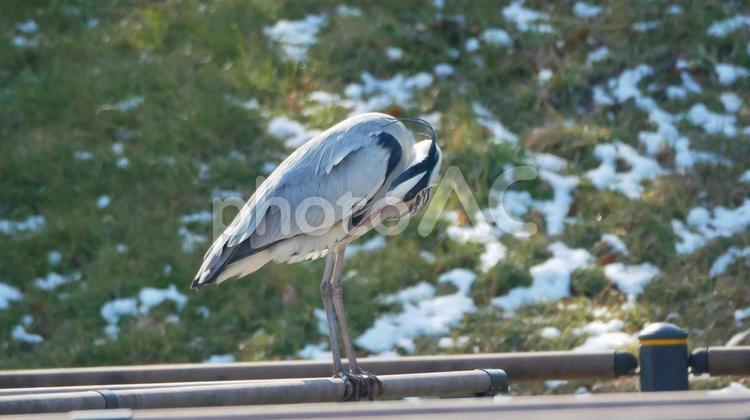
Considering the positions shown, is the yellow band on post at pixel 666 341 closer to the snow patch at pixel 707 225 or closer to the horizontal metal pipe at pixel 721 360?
the horizontal metal pipe at pixel 721 360

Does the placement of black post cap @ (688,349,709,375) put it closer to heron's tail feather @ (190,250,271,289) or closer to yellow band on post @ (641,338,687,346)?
yellow band on post @ (641,338,687,346)

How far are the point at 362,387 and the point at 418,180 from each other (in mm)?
839

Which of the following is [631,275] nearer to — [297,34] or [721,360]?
[721,360]

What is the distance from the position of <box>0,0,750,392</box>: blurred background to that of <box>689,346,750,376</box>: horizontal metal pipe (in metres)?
1.45

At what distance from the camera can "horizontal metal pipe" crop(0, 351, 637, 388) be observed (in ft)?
13.2

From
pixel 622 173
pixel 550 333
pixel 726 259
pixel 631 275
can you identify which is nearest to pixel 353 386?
pixel 550 333

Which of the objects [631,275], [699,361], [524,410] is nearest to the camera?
[524,410]

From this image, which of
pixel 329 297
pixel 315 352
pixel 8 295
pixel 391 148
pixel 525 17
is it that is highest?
pixel 525 17

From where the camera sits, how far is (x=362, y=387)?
3725 millimetres

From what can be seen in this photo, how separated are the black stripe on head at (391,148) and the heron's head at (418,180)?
5 cm

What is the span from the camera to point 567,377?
4.11 metres

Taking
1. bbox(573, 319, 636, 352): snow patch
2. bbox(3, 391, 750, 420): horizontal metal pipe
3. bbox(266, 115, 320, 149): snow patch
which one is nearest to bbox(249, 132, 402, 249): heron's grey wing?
bbox(573, 319, 636, 352): snow patch

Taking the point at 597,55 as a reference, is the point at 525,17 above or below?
above

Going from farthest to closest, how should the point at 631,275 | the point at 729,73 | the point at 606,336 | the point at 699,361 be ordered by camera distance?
the point at 729,73, the point at 631,275, the point at 606,336, the point at 699,361
